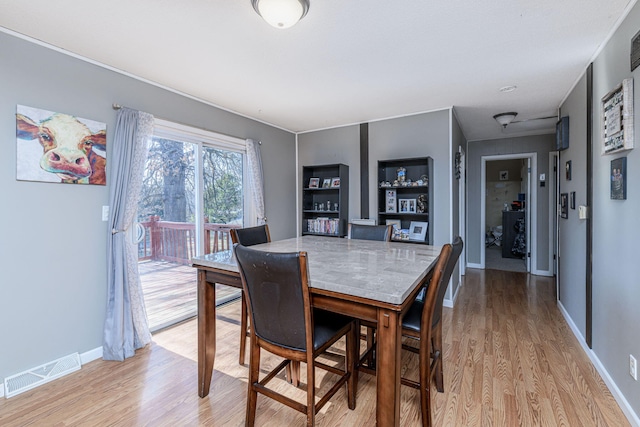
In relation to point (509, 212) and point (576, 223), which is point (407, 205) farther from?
point (509, 212)

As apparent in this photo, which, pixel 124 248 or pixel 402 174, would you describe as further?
pixel 402 174

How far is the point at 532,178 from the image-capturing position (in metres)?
5.07

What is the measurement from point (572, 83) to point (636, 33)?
140cm

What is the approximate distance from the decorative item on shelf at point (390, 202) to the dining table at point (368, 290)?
1.77m

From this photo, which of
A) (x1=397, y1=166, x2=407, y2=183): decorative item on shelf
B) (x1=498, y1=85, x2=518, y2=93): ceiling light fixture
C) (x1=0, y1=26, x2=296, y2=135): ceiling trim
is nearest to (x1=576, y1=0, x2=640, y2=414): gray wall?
(x1=498, y1=85, x2=518, y2=93): ceiling light fixture

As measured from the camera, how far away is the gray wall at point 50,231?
79.7 inches

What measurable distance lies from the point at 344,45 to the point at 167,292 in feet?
9.60

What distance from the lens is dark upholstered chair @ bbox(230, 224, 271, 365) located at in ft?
7.34

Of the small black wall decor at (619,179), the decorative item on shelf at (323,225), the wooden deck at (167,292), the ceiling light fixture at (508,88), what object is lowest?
the wooden deck at (167,292)

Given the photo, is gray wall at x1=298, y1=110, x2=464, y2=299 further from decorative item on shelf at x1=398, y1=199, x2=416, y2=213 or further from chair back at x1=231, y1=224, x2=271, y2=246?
chair back at x1=231, y1=224, x2=271, y2=246

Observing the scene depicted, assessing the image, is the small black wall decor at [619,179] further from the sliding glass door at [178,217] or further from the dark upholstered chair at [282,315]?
the sliding glass door at [178,217]

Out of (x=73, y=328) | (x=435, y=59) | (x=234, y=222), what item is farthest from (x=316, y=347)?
(x=234, y=222)

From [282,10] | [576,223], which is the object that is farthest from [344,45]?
[576,223]

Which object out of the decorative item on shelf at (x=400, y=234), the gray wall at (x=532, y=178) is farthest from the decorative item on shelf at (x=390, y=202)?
the gray wall at (x=532, y=178)
